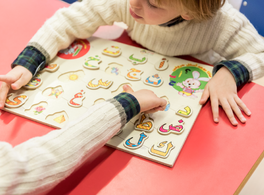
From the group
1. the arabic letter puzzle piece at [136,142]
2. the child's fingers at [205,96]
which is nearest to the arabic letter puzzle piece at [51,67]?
the arabic letter puzzle piece at [136,142]

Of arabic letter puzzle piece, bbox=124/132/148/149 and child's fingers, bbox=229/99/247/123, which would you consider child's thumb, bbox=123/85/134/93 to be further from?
child's fingers, bbox=229/99/247/123

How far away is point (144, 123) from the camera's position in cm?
63

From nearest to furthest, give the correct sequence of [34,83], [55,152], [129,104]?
[55,152], [129,104], [34,83]

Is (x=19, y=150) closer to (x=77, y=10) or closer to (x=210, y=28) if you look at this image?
(x=77, y=10)

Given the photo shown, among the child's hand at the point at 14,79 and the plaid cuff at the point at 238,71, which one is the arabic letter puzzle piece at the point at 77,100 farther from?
the plaid cuff at the point at 238,71

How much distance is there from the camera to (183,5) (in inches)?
24.9

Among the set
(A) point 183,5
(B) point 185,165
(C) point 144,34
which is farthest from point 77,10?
(B) point 185,165

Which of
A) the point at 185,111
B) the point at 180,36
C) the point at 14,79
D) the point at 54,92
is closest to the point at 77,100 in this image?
the point at 54,92

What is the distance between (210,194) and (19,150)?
39cm

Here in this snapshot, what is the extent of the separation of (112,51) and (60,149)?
0.41 meters

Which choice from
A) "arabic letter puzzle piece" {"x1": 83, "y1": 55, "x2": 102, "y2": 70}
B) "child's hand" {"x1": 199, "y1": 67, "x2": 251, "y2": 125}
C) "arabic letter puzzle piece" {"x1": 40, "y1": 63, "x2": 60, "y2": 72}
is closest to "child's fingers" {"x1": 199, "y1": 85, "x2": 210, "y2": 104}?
"child's hand" {"x1": 199, "y1": 67, "x2": 251, "y2": 125}

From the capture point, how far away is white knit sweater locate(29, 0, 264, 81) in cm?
76

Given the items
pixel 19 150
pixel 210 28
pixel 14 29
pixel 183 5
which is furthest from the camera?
pixel 14 29

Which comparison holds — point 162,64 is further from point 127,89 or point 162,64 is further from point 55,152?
point 55,152
